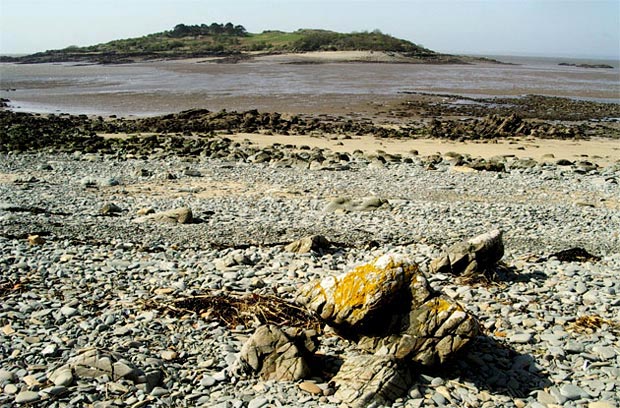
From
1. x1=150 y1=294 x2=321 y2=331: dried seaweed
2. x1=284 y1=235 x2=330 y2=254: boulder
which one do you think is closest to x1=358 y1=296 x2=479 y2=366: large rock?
x1=150 y1=294 x2=321 y2=331: dried seaweed

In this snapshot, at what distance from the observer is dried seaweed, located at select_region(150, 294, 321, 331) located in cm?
741

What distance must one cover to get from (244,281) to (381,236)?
363 centimetres

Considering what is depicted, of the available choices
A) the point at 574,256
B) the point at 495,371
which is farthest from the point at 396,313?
the point at 574,256

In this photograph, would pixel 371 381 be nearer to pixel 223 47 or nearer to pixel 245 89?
pixel 245 89

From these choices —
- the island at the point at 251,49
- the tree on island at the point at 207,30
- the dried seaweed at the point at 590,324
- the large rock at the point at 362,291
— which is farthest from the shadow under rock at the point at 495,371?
the tree on island at the point at 207,30

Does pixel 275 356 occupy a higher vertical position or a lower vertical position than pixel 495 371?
higher

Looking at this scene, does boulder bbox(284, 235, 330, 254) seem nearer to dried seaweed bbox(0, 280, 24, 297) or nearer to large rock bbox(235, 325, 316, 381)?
large rock bbox(235, 325, 316, 381)

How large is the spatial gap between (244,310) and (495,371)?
3228mm

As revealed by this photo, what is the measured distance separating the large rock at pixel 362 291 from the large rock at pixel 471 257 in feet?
8.42

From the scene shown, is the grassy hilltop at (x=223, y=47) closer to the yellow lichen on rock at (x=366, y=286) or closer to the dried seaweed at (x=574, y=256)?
the dried seaweed at (x=574, y=256)

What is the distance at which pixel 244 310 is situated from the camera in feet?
25.1

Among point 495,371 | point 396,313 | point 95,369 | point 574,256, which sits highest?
point 396,313

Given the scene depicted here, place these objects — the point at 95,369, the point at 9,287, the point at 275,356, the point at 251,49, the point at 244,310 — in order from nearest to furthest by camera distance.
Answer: the point at 95,369
the point at 275,356
the point at 244,310
the point at 9,287
the point at 251,49

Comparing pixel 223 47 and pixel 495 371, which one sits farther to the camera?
pixel 223 47
